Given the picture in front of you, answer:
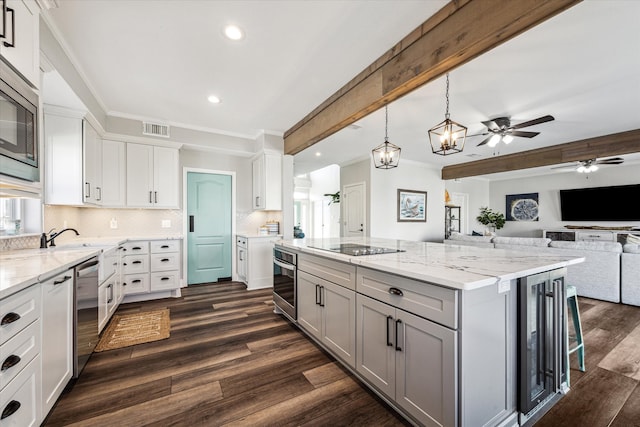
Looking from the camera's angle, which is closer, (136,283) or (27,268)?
(27,268)

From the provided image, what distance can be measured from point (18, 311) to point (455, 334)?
2.03 meters

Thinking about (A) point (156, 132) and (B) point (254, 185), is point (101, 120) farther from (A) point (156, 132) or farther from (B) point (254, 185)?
(B) point (254, 185)

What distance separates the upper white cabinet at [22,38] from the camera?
1.39 m

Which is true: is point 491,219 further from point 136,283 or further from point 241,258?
point 136,283

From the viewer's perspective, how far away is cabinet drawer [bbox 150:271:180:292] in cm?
382

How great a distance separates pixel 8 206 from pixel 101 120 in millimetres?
1657

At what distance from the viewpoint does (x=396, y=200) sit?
20.6 ft

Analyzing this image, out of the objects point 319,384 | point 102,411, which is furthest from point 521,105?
point 102,411

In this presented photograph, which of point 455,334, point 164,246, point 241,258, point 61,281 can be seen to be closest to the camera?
point 455,334

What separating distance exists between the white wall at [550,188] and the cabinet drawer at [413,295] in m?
8.45

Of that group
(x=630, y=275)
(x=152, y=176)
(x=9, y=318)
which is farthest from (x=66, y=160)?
(x=630, y=275)

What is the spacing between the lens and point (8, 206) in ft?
7.69

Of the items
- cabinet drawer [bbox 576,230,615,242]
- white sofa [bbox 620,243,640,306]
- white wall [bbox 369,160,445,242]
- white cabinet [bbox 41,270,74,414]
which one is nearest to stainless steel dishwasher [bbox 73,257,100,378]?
white cabinet [bbox 41,270,74,414]

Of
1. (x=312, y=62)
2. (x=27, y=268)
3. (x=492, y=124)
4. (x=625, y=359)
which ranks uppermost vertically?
(x=312, y=62)
